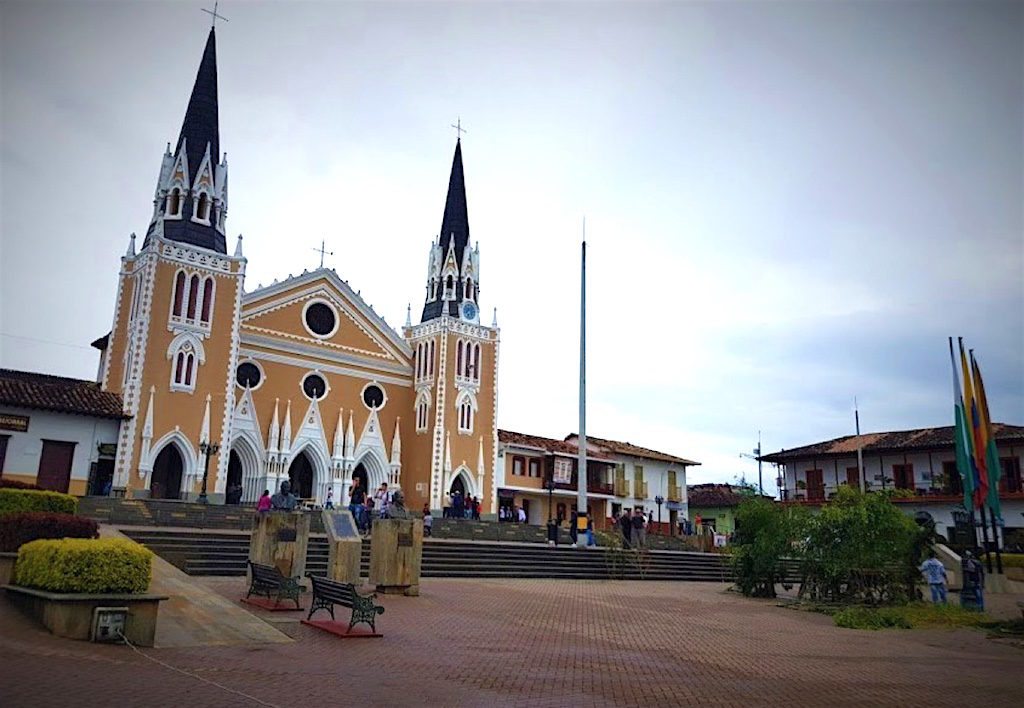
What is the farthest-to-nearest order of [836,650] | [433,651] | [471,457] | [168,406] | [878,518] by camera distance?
1. [471,457]
2. [168,406]
3. [878,518]
4. [836,650]
5. [433,651]

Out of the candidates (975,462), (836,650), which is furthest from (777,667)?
(975,462)

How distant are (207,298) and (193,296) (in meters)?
0.61

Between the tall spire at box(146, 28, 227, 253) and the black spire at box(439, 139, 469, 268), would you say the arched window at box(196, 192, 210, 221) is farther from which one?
the black spire at box(439, 139, 469, 268)

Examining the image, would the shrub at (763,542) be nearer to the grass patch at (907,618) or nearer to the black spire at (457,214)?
the grass patch at (907,618)

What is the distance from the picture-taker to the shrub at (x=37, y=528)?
36.0 feet

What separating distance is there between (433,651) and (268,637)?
211cm

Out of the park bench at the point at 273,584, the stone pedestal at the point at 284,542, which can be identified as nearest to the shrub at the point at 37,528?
the park bench at the point at 273,584

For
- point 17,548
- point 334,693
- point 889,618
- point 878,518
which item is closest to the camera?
point 334,693

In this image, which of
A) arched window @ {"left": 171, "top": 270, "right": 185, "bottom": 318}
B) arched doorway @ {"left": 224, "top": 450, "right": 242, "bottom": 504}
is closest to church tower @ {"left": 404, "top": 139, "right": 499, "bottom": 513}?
arched doorway @ {"left": 224, "top": 450, "right": 242, "bottom": 504}

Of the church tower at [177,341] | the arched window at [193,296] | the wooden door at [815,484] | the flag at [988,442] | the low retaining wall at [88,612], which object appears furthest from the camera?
the wooden door at [815,484]

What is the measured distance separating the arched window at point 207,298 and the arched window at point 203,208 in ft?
12.2

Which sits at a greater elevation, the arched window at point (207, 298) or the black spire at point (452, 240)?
the black spire at point (452, 240)

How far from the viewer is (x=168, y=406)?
33.5 m

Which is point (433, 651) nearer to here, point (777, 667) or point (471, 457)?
point (777, 667)
